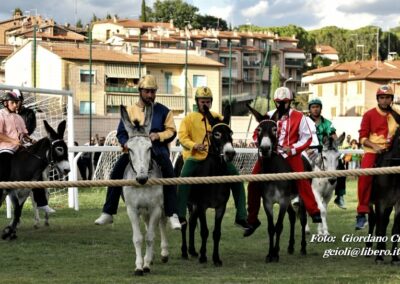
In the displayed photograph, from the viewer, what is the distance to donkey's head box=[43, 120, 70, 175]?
1531 cm

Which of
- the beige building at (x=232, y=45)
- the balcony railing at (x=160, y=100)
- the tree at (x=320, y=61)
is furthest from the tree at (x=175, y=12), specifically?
the balcony railing at (x=160, y=100)

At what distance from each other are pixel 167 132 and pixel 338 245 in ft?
13.6

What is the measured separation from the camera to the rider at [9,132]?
15.1m

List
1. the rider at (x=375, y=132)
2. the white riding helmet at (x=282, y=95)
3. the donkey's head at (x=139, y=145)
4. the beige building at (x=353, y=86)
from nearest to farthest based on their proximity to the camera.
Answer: the donkey's head at (x=139, y=145) < the rider at (x=375, y=132) < the white riding helmet at (x=282, y=95) < the beige building at (x=353, y=86)

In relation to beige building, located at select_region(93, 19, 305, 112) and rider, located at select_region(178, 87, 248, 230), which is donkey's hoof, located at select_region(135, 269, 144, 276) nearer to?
rider, located at select_region(178, 87, 248, 230)

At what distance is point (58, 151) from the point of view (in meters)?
Answer: 15.3

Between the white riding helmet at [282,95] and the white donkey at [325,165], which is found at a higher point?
the white riding helmet at [282,95]

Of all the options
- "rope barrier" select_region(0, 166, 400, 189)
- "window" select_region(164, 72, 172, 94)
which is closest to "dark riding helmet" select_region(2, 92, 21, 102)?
"rope barrier" select_region(0, 166, 400, 189)

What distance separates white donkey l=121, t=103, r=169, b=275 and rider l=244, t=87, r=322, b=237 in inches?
78.1

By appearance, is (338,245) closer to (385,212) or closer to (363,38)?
(385,212)

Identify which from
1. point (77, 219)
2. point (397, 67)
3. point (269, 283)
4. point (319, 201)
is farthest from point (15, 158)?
point (397, 67)

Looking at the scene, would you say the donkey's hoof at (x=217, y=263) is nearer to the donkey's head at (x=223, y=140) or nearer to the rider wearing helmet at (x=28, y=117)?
the donkey's head at (x=223, y=140)

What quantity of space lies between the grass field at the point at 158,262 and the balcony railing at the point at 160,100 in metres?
50.8

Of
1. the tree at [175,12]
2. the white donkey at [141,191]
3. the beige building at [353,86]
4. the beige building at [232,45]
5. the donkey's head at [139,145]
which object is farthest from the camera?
the tree at [175,12]
